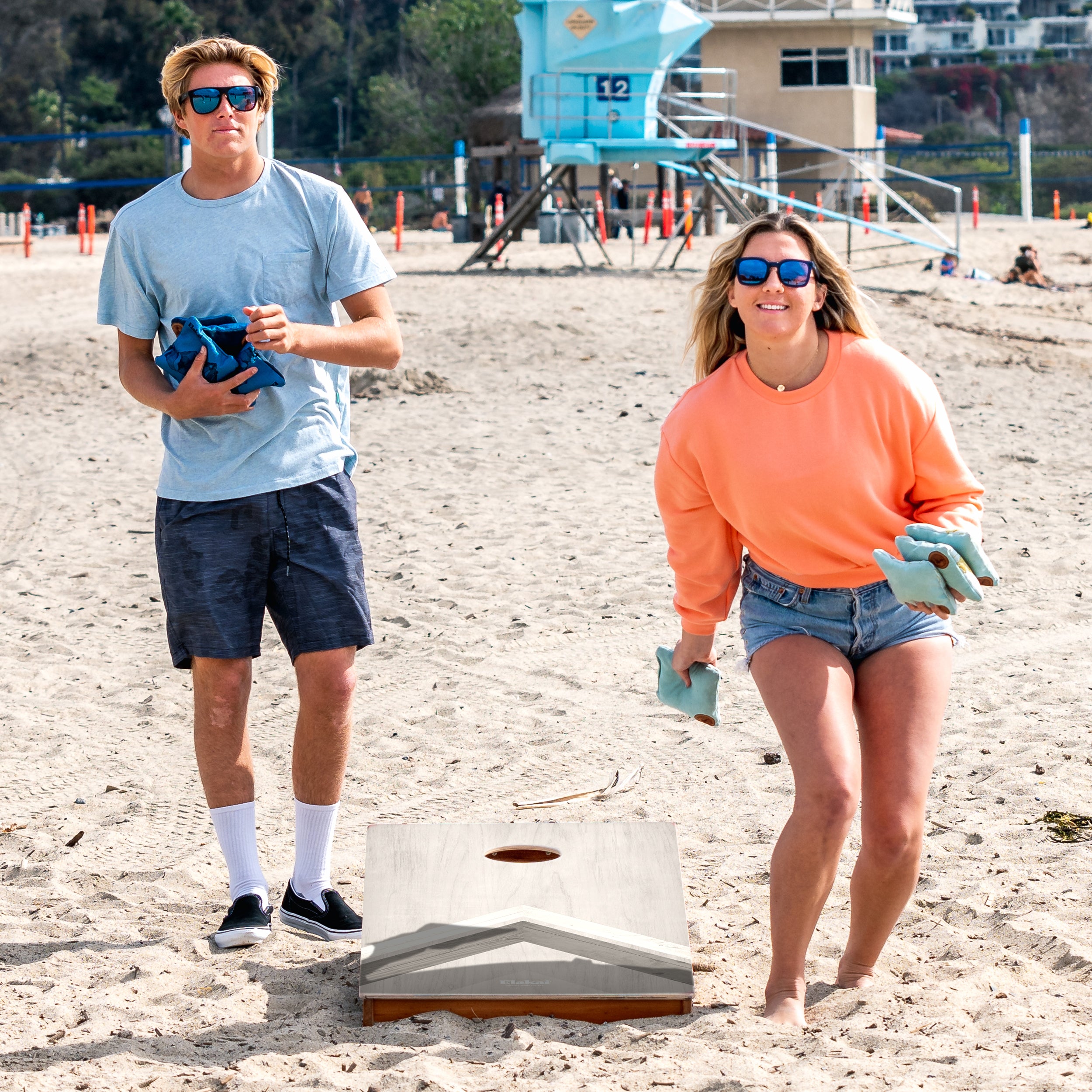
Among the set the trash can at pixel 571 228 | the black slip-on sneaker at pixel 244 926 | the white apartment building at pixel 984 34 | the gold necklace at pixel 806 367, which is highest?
the white apartment building at pixel 984 34

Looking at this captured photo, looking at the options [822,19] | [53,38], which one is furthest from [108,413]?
[53,38]

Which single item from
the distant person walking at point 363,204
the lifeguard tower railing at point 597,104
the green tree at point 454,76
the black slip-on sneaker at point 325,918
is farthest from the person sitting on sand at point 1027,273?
the green tree at point 454,76

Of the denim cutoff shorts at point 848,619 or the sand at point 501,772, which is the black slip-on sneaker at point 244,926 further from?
the denim cutoff shorts at point 848,619

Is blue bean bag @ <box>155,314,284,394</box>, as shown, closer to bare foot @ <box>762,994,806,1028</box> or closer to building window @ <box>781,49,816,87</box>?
bare foot @ <box>762,994,806,1028</box>

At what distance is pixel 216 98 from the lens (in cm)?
309

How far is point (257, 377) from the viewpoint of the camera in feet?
10.1

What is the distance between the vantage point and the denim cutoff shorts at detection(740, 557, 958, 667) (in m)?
2.93

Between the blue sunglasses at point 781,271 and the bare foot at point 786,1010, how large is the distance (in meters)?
1.43

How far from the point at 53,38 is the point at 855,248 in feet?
149

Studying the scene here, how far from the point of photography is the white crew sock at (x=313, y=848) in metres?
3.40

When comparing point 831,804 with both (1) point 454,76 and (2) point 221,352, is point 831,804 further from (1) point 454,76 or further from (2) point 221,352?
(1) point 454,76

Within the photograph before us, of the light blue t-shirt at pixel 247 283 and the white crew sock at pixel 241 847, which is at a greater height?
the light blue t-shirt at pixel 247 283

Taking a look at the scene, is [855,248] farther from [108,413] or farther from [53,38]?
[53,38]

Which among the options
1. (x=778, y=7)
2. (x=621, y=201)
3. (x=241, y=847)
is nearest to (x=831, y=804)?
(x=241, y=847)
